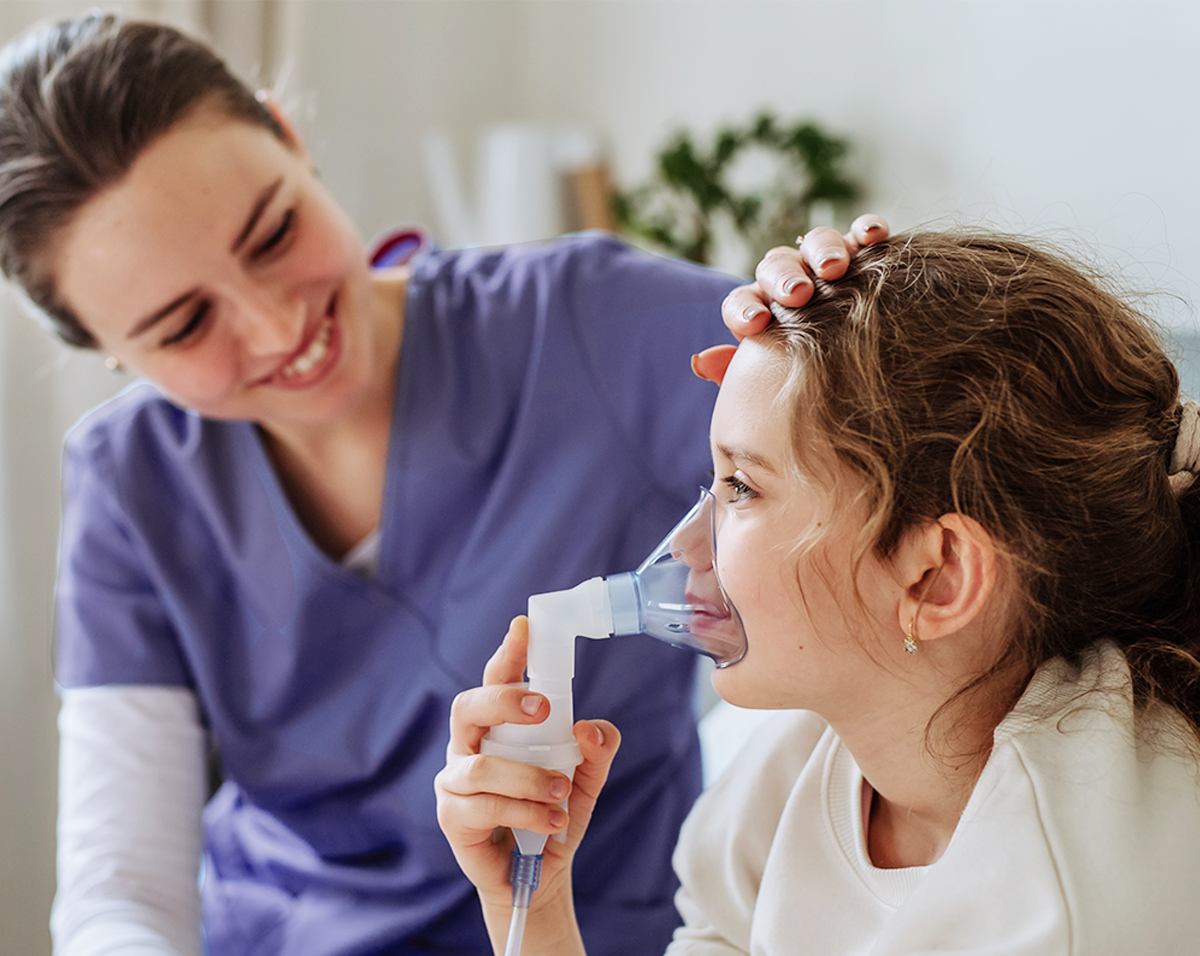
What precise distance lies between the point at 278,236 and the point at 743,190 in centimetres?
131

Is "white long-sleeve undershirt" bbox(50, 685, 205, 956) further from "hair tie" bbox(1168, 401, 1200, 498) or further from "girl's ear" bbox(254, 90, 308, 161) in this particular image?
"hair tie" bbox(1168, 401, 1200, 498)

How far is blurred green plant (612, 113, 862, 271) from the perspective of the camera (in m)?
1.95

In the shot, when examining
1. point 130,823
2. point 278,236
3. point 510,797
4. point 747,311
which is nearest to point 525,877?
point 510,797

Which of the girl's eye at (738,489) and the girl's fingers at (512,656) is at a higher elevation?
the girl's eye at (738,489)

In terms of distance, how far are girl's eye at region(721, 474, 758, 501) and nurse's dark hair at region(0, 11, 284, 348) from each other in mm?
692

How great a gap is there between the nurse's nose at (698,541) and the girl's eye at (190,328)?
1.96ft

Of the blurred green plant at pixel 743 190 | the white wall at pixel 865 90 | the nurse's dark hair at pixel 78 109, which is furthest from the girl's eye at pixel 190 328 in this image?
the blurred green plant at pixel 743 190

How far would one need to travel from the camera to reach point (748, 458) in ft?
2.72

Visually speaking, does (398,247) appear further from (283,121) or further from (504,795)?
(504,795)

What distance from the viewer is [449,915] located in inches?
48.1

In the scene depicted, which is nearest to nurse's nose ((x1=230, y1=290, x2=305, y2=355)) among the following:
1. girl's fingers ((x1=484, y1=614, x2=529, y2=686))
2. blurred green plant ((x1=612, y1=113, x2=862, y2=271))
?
girl's fingers ((x1=484, y1=614, x2=529, y2=686))

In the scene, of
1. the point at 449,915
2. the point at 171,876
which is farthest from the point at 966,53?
the point at 171,876

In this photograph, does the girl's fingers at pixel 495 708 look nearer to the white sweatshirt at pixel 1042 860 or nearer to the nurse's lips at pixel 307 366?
the white sweatshirt at pixel 1042 860

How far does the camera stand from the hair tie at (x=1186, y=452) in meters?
0.81
